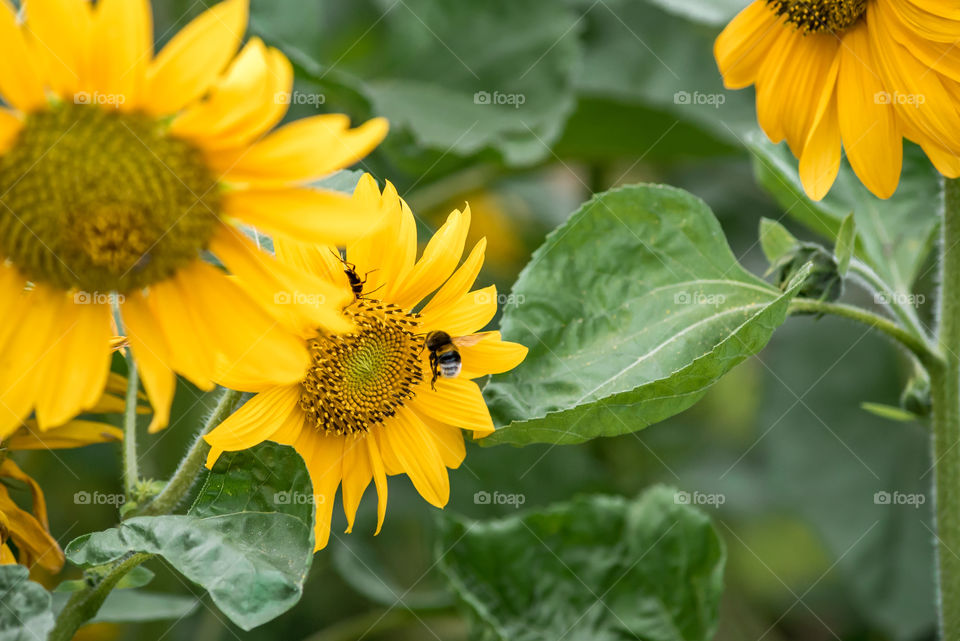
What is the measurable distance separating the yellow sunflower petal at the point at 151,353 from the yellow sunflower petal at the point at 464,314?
0.84ft

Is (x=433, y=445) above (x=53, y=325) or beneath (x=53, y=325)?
beneath

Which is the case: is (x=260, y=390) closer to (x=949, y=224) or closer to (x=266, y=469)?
(x=266, y=469)

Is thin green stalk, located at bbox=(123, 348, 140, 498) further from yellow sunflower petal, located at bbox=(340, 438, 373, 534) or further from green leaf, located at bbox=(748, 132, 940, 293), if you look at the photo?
green leaf, located at bbox=(748, 132, 940, 293)

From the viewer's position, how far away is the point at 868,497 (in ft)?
5.45

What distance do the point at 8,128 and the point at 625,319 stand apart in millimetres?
596

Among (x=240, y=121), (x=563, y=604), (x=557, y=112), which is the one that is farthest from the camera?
(x=557, y=112)

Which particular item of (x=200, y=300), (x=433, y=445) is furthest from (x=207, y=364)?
(x=433, y=445)

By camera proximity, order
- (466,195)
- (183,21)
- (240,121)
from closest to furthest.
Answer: (240,121)
(183,21)
(466,195)

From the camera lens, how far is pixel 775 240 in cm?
98

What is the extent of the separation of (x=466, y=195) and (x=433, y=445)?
1.15 m

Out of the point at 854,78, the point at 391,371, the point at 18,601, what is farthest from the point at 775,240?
the point at 18,601

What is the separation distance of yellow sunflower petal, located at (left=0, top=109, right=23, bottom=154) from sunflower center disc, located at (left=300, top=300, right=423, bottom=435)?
0.30 m

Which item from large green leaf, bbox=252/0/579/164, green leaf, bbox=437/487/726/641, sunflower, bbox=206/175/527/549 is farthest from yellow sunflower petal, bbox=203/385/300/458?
large green leaf, bbox=252/0/579/164

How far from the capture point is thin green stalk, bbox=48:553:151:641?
77cm
